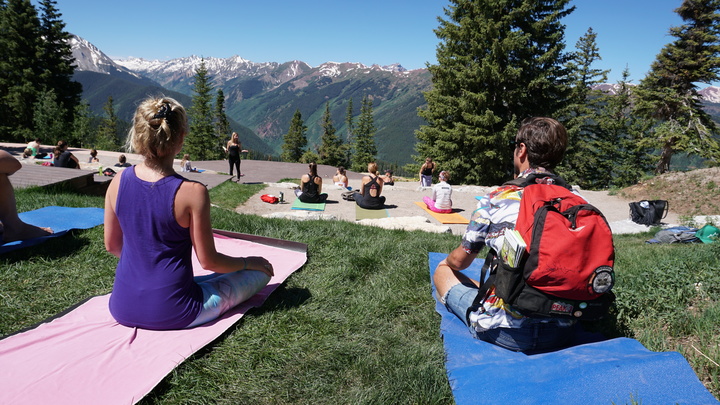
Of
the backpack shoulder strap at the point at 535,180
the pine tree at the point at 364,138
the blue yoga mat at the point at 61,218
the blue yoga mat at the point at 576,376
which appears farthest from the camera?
the pine tree at the point at 364,138

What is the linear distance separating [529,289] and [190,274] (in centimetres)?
226

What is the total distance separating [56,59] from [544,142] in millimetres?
47836

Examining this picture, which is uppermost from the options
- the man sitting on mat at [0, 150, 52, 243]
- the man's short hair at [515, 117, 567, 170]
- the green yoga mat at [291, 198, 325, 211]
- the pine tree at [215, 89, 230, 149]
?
the pine tree at [215, 89, 230, 149]

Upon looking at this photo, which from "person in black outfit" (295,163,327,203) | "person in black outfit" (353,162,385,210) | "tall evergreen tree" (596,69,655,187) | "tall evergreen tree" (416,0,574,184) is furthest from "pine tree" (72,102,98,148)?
"tall evergreen tree" (596,69,655,187)

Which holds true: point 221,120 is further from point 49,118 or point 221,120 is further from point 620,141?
point 620,141

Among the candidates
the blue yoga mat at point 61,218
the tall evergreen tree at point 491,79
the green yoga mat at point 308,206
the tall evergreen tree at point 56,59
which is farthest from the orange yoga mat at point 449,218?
the tall evergreen tree at point 56,59

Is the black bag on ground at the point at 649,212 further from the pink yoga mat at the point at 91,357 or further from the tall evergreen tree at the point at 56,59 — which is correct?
the tall evergreen tree at the point at 56,59

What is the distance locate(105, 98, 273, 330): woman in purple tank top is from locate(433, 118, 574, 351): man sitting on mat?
1.88 m

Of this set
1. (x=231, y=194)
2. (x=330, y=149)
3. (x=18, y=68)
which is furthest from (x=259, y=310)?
(x=330, y=149)

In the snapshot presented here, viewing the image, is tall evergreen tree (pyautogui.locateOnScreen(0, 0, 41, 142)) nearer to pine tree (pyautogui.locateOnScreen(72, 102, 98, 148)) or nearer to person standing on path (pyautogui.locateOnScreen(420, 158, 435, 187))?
pine tree (pyautogui.locateOnScreen(72, 102, 98, 148))

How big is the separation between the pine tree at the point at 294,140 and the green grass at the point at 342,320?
65.3 m

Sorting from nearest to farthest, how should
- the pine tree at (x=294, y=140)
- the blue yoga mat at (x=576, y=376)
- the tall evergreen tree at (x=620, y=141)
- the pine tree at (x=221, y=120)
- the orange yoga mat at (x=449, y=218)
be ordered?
the blue yoga mat at (x=576, y=376) → the orange yoga mat at (x=449, y=218) → the tall evergreen tree at (x=620, y=141) → the pine tree at (x=221, y=120) → the pine tree at (x=294, y=140)

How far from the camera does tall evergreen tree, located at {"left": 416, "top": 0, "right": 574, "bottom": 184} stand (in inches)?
969

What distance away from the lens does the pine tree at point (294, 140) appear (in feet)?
225
